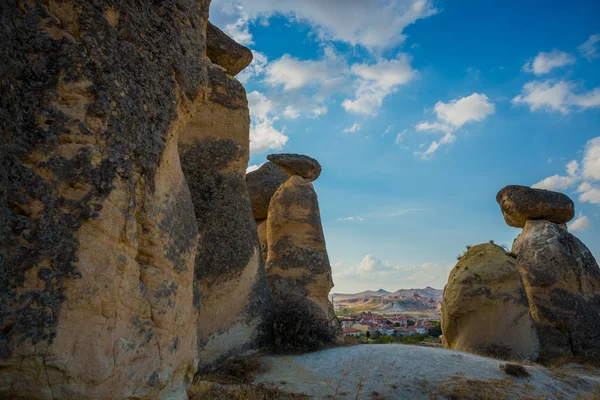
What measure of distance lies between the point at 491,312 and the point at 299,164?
452 centimetres

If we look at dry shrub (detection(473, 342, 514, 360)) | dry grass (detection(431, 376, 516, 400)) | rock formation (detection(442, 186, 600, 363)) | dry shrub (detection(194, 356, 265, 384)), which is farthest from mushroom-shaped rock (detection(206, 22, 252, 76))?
dry shrub (detection(473, 342, 514, 360))

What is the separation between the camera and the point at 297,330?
640 cm

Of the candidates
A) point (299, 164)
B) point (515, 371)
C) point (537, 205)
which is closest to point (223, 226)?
point (299, 164)

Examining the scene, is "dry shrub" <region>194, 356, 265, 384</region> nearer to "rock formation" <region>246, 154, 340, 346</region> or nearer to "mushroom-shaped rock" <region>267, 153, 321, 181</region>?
"rock formation" <region>246, 154, 340, 346</region>

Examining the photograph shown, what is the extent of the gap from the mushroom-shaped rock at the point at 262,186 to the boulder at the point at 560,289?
18.9ft

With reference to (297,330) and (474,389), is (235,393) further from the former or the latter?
(474,389)

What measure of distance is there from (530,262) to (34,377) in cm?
943

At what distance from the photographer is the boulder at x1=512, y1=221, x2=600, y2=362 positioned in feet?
28.1

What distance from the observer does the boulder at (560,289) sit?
8555 mm

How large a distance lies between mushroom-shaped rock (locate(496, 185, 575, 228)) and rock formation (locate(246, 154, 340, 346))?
4.74 meters

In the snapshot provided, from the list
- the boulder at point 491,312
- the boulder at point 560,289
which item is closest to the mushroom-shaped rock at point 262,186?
the boulder at point 491,312

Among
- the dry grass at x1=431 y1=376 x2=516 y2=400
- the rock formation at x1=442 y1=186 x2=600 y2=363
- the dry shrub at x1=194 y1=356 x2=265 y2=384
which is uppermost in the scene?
the rock formation at x1=442 y1=186 x2=600 y2=363

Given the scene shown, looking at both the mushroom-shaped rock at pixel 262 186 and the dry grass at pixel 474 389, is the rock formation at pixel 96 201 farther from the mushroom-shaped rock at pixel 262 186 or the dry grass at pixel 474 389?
the mushroom-shaped rock at pixel 262 186

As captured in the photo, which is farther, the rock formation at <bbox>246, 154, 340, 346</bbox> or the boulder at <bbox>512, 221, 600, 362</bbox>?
the boulder at <bbox>512, 221, 600, 362</bbox>
